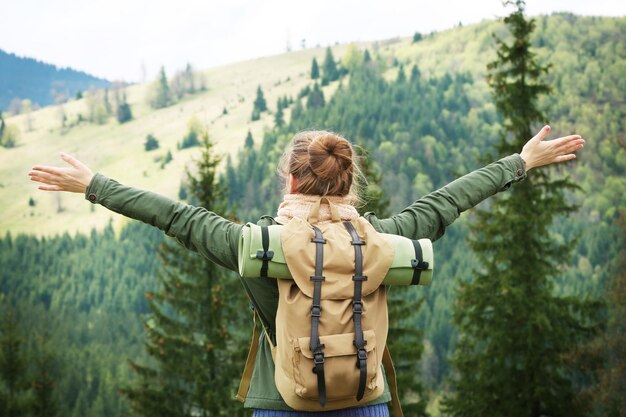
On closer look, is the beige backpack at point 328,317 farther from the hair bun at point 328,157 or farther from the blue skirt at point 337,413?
the hair bun at point 328,157

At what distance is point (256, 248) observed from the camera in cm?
239

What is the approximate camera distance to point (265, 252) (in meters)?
2.38

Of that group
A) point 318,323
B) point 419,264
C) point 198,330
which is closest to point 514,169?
point 419,264

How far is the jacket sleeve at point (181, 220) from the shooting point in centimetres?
258

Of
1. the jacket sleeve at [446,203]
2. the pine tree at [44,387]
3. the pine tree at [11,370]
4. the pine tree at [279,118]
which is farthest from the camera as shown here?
the pine tree at [279,118]

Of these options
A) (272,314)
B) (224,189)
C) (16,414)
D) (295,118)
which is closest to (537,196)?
(224,189)

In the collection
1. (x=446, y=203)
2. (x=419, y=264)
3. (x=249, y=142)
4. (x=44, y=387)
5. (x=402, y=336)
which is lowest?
(x=249, y=142)

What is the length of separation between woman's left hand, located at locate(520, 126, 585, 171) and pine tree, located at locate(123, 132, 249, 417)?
533 inches

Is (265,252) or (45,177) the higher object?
(45,177)

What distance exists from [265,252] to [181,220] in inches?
15.7

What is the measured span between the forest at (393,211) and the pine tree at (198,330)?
0.34 metres

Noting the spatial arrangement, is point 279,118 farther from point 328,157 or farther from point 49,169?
point 328,157

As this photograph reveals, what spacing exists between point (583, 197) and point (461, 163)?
2379 cm

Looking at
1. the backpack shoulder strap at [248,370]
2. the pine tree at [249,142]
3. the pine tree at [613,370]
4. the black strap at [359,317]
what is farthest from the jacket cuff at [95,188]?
the pine tree at [249,142]
